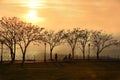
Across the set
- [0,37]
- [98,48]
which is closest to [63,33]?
[98,48]

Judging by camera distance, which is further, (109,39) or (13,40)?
(109,39)

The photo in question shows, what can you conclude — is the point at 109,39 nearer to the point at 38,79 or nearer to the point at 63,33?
the point at 63,33

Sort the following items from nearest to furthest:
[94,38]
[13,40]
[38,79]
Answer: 1. [38,79]
2. [13,40]
3. [94,38]

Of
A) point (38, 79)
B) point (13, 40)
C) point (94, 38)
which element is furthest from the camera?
point (94, 38)

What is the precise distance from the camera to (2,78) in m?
43.0

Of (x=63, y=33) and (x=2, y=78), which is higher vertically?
(x=63, y=33)

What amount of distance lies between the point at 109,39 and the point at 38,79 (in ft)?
302

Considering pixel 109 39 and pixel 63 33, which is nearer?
pixel 63 33

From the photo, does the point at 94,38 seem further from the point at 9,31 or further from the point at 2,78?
the point at 2,78

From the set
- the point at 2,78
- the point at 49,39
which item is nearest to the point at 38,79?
the point at 2,78

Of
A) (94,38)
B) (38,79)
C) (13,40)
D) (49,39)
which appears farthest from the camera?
(94,38)

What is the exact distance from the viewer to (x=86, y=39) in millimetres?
122188

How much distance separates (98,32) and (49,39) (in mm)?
23498

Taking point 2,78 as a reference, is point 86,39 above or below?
above
